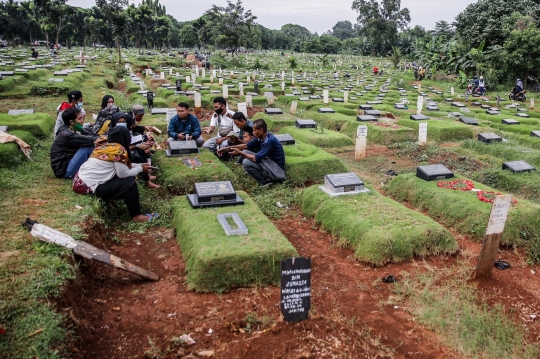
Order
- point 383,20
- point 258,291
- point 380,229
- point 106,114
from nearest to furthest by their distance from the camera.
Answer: point 258,291 < point 380,229 < point 106,114 < point 383,20

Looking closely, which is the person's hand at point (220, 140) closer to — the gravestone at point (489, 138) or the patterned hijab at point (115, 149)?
the patterned hijab at point (115, 149)

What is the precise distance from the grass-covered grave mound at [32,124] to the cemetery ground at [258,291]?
2.07 m

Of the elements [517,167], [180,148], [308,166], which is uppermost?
[180,148]

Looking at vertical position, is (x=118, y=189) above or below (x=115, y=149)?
below

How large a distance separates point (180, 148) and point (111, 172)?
8.90 ft

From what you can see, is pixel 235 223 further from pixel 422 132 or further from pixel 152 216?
pixel 422 132

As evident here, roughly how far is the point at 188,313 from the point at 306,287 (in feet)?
3.96

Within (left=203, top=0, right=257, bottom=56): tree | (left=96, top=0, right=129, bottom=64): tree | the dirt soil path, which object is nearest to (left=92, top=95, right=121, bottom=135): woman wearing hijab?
the dirt soil path

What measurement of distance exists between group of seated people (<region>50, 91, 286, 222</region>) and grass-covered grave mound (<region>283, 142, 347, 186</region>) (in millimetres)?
342

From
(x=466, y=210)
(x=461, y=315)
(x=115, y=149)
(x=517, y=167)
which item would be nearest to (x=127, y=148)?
(x=115, y=149)

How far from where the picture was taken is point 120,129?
5.55 meters

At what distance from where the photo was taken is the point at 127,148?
5.80m

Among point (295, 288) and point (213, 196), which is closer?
point (295, 288)

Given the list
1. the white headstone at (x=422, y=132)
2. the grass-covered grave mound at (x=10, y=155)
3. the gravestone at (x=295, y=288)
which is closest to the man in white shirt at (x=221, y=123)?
the grass-covered grave mound at (x=10, y=155)
